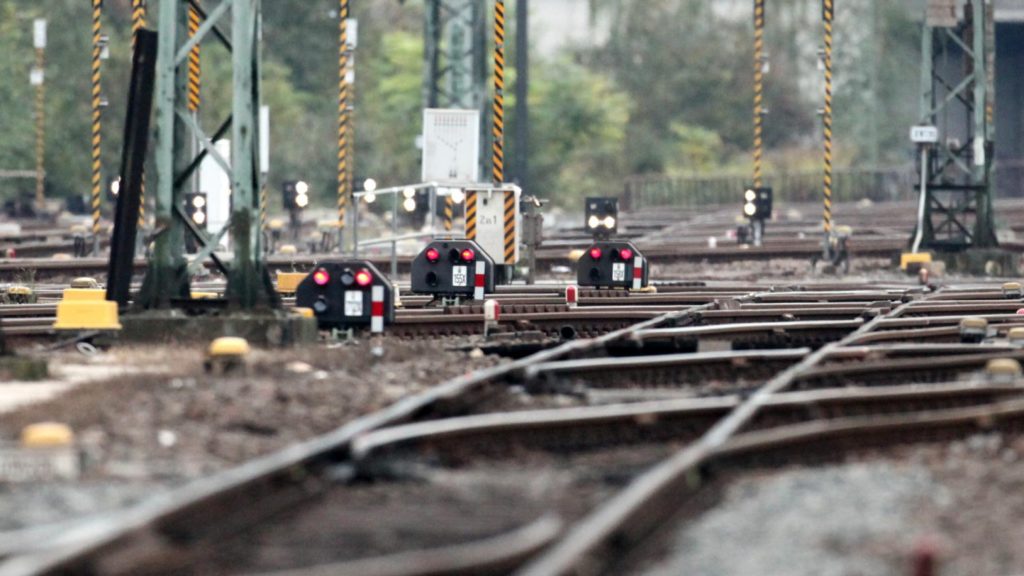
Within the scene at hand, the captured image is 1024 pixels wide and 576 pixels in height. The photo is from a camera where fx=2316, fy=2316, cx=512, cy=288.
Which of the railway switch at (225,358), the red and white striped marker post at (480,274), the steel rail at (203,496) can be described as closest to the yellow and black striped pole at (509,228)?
the red and white striped marker post at (480,274)

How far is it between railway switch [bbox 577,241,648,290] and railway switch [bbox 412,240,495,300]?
3.15 meters

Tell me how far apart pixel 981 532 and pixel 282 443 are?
4.04 metres

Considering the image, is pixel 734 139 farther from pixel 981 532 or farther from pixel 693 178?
pixel 981 532

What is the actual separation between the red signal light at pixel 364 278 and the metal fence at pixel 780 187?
51632mm

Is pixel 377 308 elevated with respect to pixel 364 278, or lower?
lower

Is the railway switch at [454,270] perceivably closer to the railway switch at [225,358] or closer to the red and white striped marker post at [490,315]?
the red and white striped marker post at [490,315]

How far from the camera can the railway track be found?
8.43m

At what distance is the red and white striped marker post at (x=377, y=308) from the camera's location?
18875 mm

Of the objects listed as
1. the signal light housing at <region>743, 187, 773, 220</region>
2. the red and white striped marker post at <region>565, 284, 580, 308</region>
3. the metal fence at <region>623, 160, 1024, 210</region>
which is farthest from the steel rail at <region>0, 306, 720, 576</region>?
the metal fence at <region>623, 160, 1024, 210</region>

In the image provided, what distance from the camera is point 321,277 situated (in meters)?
19.2

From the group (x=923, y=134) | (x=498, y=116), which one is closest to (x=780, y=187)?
(x=923, y=134)

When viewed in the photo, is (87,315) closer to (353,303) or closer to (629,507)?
(353,303)

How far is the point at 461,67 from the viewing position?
49.5 metres

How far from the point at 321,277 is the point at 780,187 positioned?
5547 centimetres
